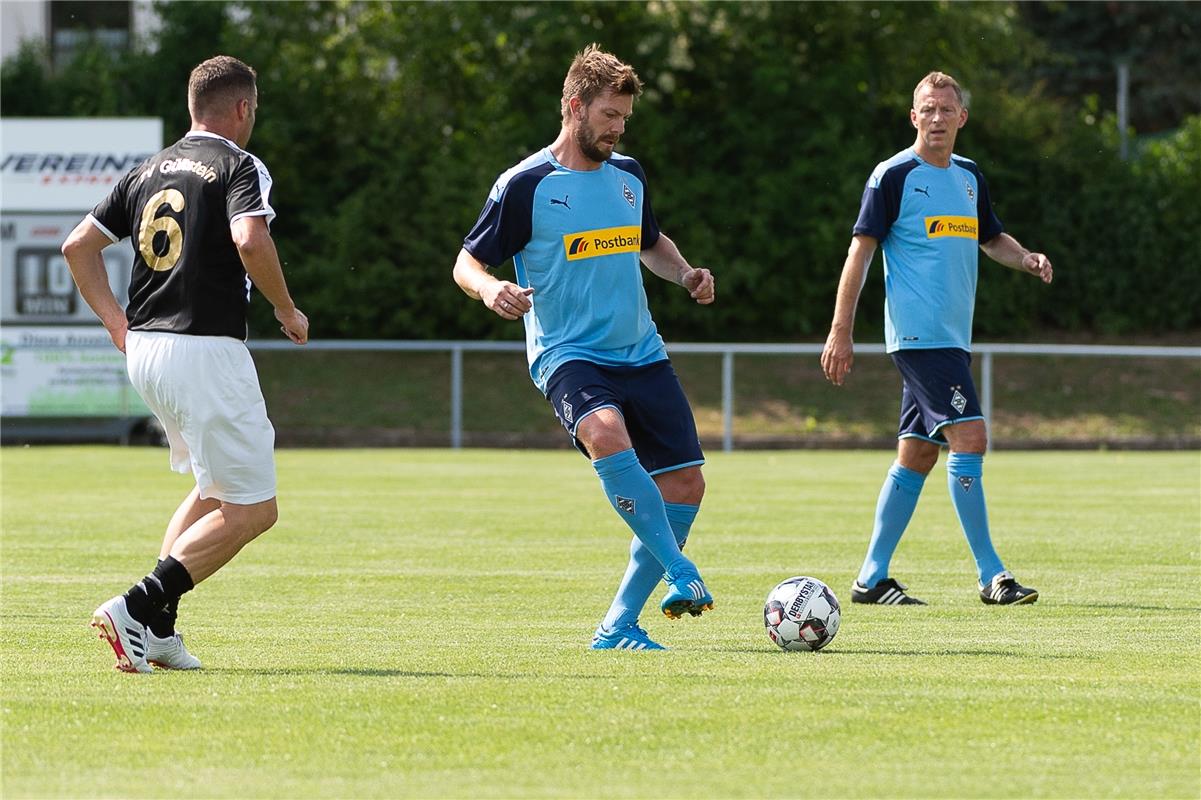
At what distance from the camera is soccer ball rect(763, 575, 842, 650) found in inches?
→ 276

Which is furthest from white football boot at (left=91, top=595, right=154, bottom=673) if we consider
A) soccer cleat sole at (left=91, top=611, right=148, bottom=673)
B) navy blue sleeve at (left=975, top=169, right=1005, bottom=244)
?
navy blue sleeve at (left=975, top=169, right=1005, bottom=244)

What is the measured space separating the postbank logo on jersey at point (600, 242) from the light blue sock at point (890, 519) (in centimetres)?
262

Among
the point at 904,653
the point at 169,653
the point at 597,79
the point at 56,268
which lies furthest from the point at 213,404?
the point at 56,268

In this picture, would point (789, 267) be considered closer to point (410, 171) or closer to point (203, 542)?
point (410, 171)

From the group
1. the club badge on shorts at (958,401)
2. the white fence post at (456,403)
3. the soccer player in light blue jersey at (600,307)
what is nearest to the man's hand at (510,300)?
the soccer player in light blue jersey at (600,307)

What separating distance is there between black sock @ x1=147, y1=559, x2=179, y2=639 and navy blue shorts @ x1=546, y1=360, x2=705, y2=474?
1.56m

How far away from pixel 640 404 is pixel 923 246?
264 cm

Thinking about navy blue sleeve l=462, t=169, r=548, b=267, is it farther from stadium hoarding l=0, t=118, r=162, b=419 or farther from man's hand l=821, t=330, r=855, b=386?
stadium hoarding l=0, t=118, r=162, b=419

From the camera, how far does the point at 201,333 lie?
646cm

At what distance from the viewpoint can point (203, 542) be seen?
652cm

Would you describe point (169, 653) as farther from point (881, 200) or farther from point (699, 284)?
point (881, 200)

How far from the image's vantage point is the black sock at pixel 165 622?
6.44m

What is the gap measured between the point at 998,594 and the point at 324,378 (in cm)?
2005

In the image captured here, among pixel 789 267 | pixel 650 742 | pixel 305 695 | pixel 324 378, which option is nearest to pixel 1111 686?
pixel 650 742
